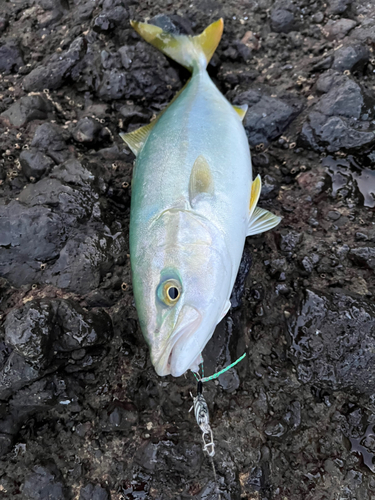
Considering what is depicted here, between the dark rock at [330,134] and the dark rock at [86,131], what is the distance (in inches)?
73.9

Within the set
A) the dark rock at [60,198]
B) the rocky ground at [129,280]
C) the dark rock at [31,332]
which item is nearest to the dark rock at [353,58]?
the rocky ground at [129,280]

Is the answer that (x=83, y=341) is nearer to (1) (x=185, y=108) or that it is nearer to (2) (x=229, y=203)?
(2) (x=229, y=203)

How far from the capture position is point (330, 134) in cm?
284

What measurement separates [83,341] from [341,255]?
205 centimetres

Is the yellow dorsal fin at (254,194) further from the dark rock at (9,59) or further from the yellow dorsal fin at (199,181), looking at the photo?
the dark rock at (9,59)

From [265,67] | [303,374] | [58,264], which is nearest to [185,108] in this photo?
[265,67]

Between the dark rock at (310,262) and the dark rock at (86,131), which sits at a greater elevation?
the dark rock at (86,131)

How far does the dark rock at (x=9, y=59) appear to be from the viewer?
3.36 meters

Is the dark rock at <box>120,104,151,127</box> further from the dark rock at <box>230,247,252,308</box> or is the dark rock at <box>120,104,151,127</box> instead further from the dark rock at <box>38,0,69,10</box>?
the dark rock at <box>230,247,252,308</box>

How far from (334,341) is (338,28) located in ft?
10.00

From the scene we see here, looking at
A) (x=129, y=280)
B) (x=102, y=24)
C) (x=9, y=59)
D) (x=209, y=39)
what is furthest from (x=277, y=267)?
(x=9, y=59)

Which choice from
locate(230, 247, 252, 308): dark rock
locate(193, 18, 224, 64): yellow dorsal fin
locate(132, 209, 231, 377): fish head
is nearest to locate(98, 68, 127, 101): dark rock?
locate(193, 18, 224, 64): yellow dorsal fin

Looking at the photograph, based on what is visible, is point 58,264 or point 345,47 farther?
point 345,47

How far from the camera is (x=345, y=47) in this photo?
10.1 ft
